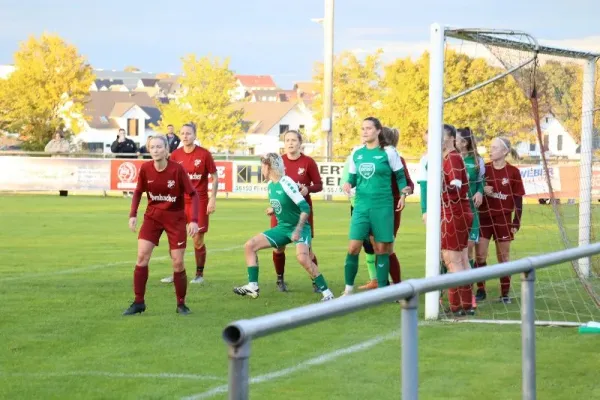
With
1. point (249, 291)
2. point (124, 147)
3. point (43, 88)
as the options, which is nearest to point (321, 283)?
point (249, 291)

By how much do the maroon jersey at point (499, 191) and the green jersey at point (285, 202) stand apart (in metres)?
1.91

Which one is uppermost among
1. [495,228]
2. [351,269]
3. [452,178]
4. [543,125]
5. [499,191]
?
[543,125]

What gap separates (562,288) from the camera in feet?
39.3

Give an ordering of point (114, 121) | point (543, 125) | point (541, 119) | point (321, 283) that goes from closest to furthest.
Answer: point (321, 283), point (541, 119), point (543, 125), point (114, 121)

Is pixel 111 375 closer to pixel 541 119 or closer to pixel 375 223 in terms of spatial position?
pixel 375 223

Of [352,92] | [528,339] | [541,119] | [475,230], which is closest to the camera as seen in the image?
[528,339]

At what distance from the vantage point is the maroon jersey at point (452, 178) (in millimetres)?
11211

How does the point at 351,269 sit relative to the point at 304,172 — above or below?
below

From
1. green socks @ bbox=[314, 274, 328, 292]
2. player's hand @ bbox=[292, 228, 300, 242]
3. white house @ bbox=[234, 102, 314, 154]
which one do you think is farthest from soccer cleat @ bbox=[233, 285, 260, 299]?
white house @ bbox=[234, 102, 314, 154]

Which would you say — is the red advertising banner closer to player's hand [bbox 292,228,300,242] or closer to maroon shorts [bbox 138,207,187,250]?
player's hand [bbox 292,228,300,242]

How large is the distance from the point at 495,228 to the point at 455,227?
158 centimetres

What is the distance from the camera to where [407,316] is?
4.36 meters

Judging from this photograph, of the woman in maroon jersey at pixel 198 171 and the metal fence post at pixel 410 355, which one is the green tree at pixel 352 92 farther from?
the metal fence post at pixel 410 355

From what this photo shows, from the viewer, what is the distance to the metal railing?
3219 mm
